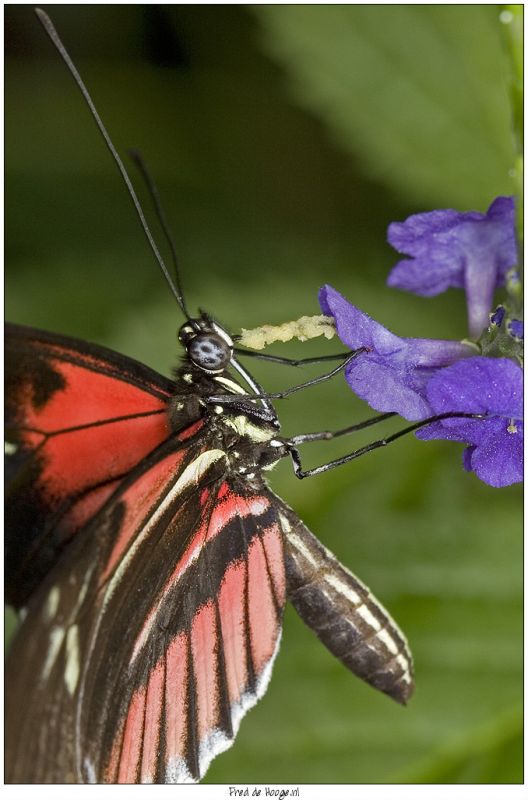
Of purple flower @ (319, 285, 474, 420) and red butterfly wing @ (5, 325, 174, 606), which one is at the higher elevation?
red butterfly wing @ (5, 325, 174, 606)

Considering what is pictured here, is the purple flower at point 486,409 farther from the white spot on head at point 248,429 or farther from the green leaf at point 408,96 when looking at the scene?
the green leaf at point 408,96

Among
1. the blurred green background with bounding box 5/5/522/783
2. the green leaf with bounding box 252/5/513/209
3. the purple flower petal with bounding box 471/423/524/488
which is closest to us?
the purple flower petal with bounding box 471/423/524/488

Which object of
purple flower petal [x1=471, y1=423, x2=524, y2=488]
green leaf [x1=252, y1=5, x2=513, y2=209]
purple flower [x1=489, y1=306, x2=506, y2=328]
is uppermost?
green leaf [x1=252, y1=5, x2=513, y2=209]

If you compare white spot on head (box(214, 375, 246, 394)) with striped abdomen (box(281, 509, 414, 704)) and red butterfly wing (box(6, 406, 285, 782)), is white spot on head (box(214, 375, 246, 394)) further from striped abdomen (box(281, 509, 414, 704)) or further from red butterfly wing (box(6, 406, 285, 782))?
striped abdomen (box(281, 509, 414, 704))

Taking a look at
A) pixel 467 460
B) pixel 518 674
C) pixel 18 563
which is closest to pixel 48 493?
pixel 18 563

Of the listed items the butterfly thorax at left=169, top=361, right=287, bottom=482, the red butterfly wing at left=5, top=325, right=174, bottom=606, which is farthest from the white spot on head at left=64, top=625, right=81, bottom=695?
the butterfly thorax at left=169, top=361, right=287, bottom=482

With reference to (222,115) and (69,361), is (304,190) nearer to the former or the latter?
(222,115)
